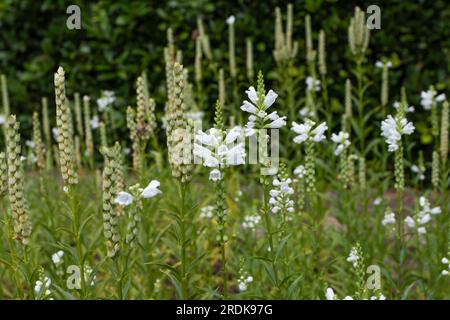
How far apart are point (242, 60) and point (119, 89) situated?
1.54 meters

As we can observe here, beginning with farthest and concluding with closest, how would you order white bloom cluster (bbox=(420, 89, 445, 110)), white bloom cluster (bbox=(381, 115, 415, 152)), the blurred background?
1. the blurred background
2. white bloom cluster (bbox=(420, 89, 445, 110))
3. white bloom cluster (bbox=(381, 115, 415, 152))

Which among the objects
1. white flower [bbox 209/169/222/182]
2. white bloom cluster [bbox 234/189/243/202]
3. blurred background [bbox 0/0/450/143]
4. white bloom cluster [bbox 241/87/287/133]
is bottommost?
white bloom cluster [bbox 234/189/243/202]

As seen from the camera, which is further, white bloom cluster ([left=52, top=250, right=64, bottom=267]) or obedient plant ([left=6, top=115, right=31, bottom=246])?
white bloom cluster ([left=52, top=250, right=64, bottom=267])

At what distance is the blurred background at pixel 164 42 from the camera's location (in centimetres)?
811

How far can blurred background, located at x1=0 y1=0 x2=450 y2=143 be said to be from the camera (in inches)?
319

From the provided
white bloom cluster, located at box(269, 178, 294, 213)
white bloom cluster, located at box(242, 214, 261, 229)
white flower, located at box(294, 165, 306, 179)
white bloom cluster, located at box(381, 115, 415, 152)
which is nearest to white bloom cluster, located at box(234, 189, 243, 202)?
white bloom cluster, located at box(242, 214, 261, 229)

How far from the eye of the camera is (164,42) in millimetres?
8602

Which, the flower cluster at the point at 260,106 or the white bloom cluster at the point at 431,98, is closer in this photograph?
the flower cluster at the point at 260,106

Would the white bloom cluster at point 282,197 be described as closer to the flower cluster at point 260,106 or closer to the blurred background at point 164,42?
the flower cluster at point 260,106

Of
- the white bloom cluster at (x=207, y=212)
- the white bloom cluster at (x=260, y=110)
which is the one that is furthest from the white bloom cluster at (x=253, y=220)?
the white bloom cluster at (x=260, y=110)

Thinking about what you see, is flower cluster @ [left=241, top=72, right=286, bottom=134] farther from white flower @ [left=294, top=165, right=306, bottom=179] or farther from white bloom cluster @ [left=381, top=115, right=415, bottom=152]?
white flower @ [left=294, top=165, right=306, bottom=179]

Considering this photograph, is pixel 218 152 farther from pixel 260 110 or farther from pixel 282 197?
pixel 282 197
